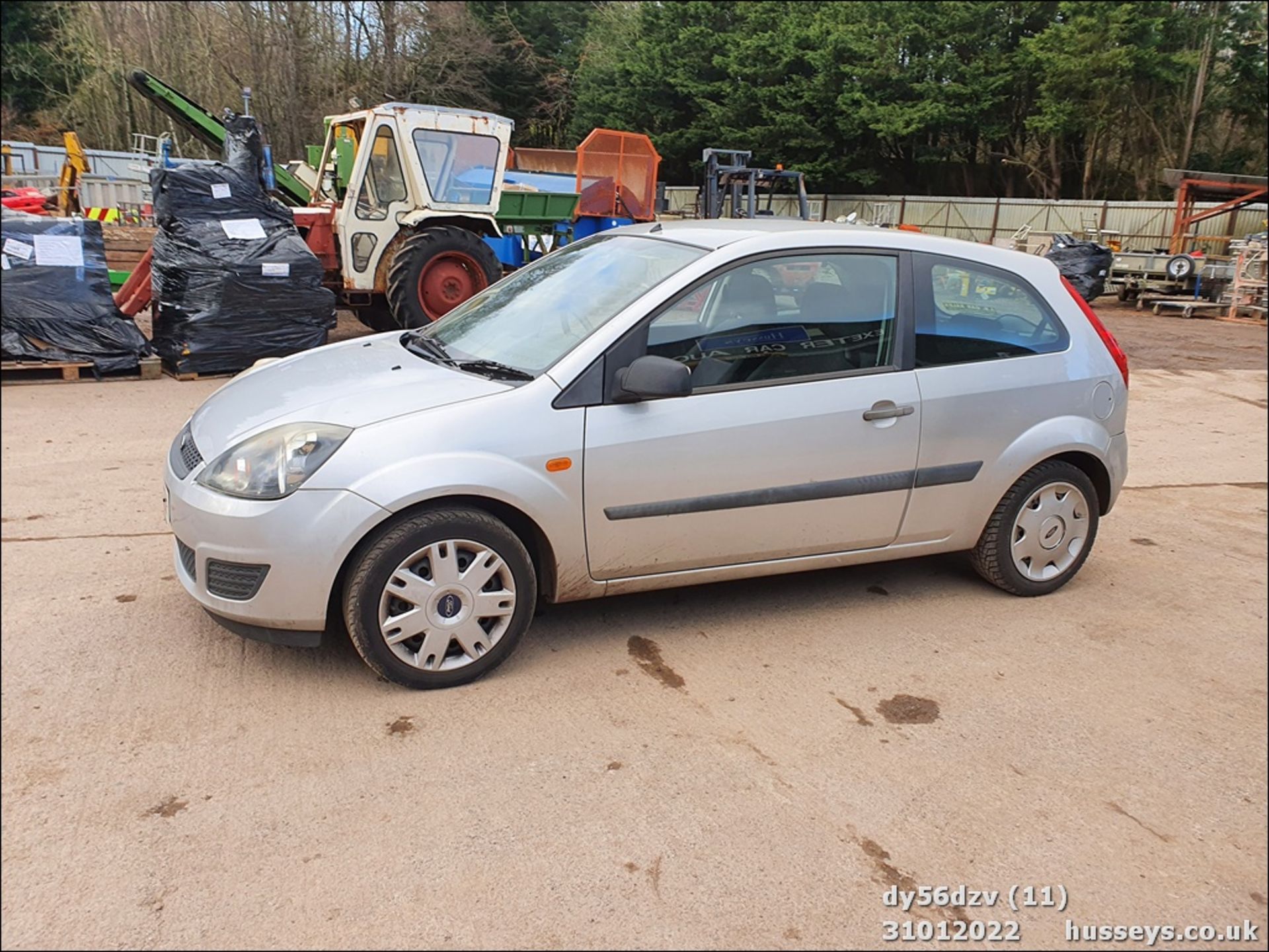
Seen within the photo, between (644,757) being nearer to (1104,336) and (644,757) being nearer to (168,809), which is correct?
(168,809)

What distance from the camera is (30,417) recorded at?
5.38 m

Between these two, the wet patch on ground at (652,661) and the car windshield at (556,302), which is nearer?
the wet patch on ground at (652,661)

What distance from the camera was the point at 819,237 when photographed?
13.8 ft

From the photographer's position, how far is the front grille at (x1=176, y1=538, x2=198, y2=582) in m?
3.40

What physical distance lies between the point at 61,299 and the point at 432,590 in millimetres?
6853

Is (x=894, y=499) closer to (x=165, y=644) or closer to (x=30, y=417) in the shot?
(x=165, y=644)

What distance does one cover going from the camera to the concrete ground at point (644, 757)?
2.51 metres

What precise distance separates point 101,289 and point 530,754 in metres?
7.49

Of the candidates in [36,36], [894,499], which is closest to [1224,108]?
[894,499]

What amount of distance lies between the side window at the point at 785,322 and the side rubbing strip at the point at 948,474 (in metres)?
0.51

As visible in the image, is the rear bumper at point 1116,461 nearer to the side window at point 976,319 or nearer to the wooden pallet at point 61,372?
the side window at point 976,319

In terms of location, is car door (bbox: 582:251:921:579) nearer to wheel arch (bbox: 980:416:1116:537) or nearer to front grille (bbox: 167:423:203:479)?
wheel arch (bbox: 980:416:1116:537)

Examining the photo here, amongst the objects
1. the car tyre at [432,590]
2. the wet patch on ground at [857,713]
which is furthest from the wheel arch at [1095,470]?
the car tyre at [432,590]

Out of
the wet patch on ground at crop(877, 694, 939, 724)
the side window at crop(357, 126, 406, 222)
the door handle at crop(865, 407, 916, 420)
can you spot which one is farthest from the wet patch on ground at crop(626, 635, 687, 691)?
the side window at crop(357, 126, 406, 222)
